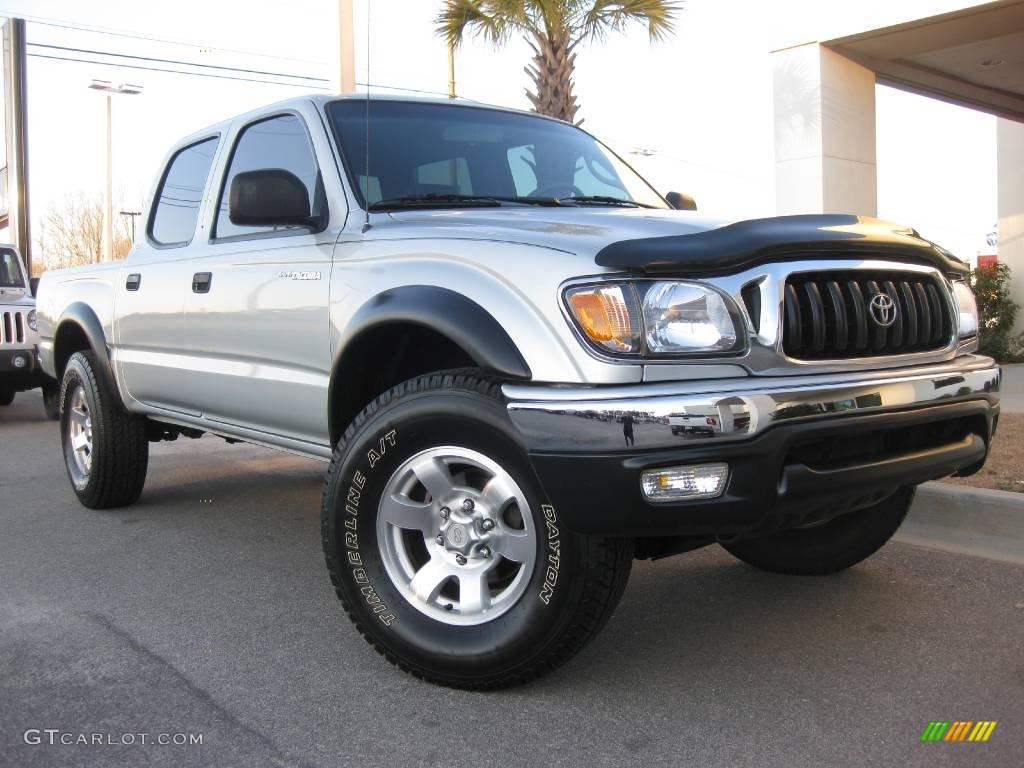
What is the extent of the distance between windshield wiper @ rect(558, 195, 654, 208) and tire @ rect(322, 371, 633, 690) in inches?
50.0

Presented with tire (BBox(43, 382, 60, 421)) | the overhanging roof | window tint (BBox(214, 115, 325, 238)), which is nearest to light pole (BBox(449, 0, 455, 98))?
the overhanging roof

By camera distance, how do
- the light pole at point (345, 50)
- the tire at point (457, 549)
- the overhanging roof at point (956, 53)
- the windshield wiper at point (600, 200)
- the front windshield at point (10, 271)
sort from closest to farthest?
the tire at point (457, 549), the windshield wiper at point (600, 200), the overhanging roof at point (956, 53), the light pole at point (345, 50), the front windshield at point (10, 271)

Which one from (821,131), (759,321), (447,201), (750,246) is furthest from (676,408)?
(821,131)

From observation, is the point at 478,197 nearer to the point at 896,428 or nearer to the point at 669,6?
the point at 896,428

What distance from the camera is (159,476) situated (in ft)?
22.5

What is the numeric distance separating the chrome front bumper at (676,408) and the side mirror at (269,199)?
52.7 inches

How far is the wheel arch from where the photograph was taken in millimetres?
2814

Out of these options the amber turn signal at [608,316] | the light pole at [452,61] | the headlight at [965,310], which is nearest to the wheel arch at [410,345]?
the amber turn signal at [608,316]

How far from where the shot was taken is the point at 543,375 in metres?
2.71

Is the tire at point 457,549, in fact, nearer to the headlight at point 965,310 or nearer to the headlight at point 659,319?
the headlight at point 659,319

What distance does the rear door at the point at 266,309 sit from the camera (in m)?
3.65

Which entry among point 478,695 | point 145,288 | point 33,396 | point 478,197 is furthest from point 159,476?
point 33,396

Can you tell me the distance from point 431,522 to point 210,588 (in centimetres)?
152

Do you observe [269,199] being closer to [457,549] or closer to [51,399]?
[457,549]
